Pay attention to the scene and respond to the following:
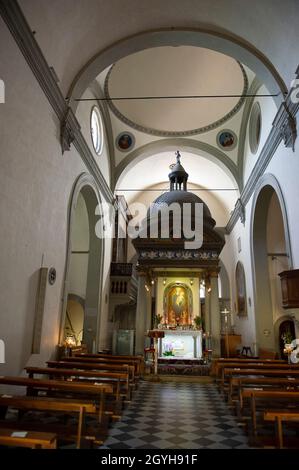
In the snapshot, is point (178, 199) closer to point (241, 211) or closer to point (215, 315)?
point (241, 211)

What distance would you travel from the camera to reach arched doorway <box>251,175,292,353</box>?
1214 cm

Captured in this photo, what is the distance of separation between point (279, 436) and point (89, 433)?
231 cm

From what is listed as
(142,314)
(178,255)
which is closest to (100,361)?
(142,314)

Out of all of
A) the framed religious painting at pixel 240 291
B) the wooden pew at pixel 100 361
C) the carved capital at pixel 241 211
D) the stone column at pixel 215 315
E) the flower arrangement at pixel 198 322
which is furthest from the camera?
the framed religious painting at pixel 240 291

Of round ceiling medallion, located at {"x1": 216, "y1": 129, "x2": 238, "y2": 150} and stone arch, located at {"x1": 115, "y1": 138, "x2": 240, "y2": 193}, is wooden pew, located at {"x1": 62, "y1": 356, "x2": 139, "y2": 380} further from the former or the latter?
round ceiling medallion, located at {"x1": 216, "y1": 129, "x2": 238, "y2": 150}

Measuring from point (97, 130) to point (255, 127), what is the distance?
20.3ft

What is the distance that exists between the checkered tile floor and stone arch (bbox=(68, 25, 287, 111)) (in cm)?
768

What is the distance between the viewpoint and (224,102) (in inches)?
537

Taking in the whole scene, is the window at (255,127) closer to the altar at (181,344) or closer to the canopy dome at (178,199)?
the canopy dome at (178,199)

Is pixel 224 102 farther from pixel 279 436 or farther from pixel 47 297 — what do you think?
pixel 279 436

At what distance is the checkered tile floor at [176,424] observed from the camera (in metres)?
4.38

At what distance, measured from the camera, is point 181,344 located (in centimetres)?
1295

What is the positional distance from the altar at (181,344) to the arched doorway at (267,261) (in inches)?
90.6

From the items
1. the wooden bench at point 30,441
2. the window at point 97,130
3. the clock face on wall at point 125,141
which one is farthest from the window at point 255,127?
the wooden bench at point 30,441
